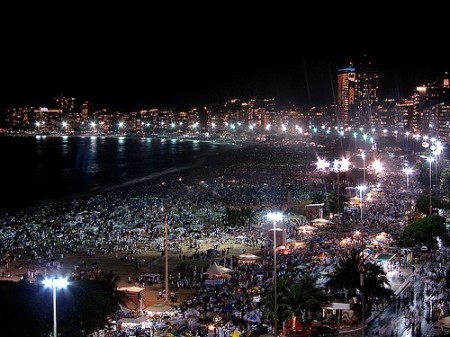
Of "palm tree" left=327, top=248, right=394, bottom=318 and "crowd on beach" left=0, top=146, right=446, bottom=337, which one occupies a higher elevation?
"palm tree" left=327, top=248, right=394, bottom=318

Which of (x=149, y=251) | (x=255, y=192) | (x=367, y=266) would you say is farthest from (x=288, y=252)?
A: (x=255, y=192)

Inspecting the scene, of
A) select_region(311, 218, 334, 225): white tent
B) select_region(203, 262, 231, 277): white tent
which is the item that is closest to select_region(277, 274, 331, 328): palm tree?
select_region(203, 262, 231, 277): white tent

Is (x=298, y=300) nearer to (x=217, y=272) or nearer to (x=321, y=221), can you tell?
(x=217, y=272)

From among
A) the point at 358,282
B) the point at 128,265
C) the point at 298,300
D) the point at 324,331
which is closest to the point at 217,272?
the point at 128,265

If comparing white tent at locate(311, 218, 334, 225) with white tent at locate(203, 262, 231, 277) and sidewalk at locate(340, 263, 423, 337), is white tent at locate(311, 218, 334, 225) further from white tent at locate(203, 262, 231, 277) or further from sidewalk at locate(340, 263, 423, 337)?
white tent at locate(203, 262, 231, 277)

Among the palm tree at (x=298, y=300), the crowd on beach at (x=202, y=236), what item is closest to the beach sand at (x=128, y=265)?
the crowd on beach at (x=202, y=236)

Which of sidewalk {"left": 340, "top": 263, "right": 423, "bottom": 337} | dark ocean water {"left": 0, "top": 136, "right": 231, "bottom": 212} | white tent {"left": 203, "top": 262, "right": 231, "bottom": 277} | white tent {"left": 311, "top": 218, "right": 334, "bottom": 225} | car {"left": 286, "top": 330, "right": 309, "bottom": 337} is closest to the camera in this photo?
car {"left": 286, "top": 330, "right": 309, "bottom": 337}

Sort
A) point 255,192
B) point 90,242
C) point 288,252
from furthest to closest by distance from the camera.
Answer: point 255,192
point 90,242
point 288,252

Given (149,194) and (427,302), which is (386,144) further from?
(427,302)
